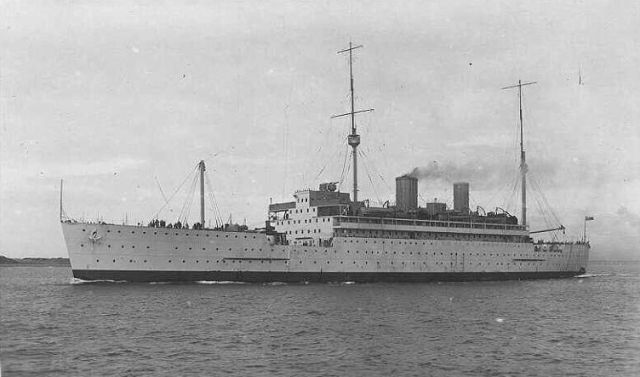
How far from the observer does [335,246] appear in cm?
4316

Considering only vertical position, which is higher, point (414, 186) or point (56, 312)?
point (414, 186)

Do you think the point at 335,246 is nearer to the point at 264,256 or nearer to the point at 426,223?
the point at 264,256

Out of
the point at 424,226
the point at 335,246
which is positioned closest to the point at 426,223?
the point at 424,226

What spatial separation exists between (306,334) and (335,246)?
21.9 m

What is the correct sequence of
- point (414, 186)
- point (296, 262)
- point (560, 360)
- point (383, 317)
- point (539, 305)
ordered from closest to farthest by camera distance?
point (560, 360)
point (383, 317)
point (539, 305)
point (296, 262)
point (414, 186)

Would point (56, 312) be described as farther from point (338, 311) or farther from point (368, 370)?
point (368, 370)

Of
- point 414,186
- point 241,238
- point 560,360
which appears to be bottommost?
point 560,360

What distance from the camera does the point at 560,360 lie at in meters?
18.0

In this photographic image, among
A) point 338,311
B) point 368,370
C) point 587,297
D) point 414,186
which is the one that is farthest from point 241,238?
point 368,370

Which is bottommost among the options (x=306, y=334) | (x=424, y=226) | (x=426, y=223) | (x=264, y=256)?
(x=306, y=334)

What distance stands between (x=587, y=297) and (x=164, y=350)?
2728 cm

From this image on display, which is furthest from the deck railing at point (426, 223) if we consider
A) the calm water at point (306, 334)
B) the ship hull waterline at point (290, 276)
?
the calm water at point (306, 334)

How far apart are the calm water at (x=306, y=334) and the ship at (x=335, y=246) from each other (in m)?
2.70

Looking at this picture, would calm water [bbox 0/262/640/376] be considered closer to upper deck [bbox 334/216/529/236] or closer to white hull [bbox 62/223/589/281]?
white hull [bbox 62/223/589/281]
